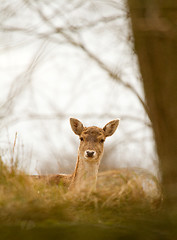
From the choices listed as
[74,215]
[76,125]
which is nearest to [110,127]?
[76,125]

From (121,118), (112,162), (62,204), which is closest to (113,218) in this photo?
(62,204)

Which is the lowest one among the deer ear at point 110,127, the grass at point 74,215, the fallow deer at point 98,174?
the grass at point 74,215

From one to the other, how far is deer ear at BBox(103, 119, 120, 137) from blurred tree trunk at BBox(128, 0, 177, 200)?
4.19 meters

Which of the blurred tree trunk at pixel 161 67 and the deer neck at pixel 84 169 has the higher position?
the blurred tree trunk at pixel 161 67

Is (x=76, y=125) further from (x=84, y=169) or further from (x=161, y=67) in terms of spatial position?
(x=161, y=67)

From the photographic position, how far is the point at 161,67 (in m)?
5.30

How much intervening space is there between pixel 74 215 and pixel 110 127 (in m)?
5.60

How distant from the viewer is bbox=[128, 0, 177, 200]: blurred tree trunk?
500 cm

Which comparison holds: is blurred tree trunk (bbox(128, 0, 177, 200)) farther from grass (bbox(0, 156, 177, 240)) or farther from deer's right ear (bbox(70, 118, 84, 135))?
deer's right ear (bbox(70, 118, 84, 135))

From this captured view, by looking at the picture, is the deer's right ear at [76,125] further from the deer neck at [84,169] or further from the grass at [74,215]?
the grass at [74,215]

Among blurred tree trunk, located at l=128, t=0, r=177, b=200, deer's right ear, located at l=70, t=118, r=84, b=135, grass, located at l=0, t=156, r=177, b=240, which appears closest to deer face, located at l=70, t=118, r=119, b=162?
deer's right ear, located at l=70, t=118, r=84, b=135

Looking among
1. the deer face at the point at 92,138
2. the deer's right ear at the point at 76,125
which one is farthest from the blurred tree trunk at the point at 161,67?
the deer's right ear at the point at 76,125

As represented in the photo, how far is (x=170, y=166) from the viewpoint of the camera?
5.05 metres

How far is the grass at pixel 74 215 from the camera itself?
3630 mm
